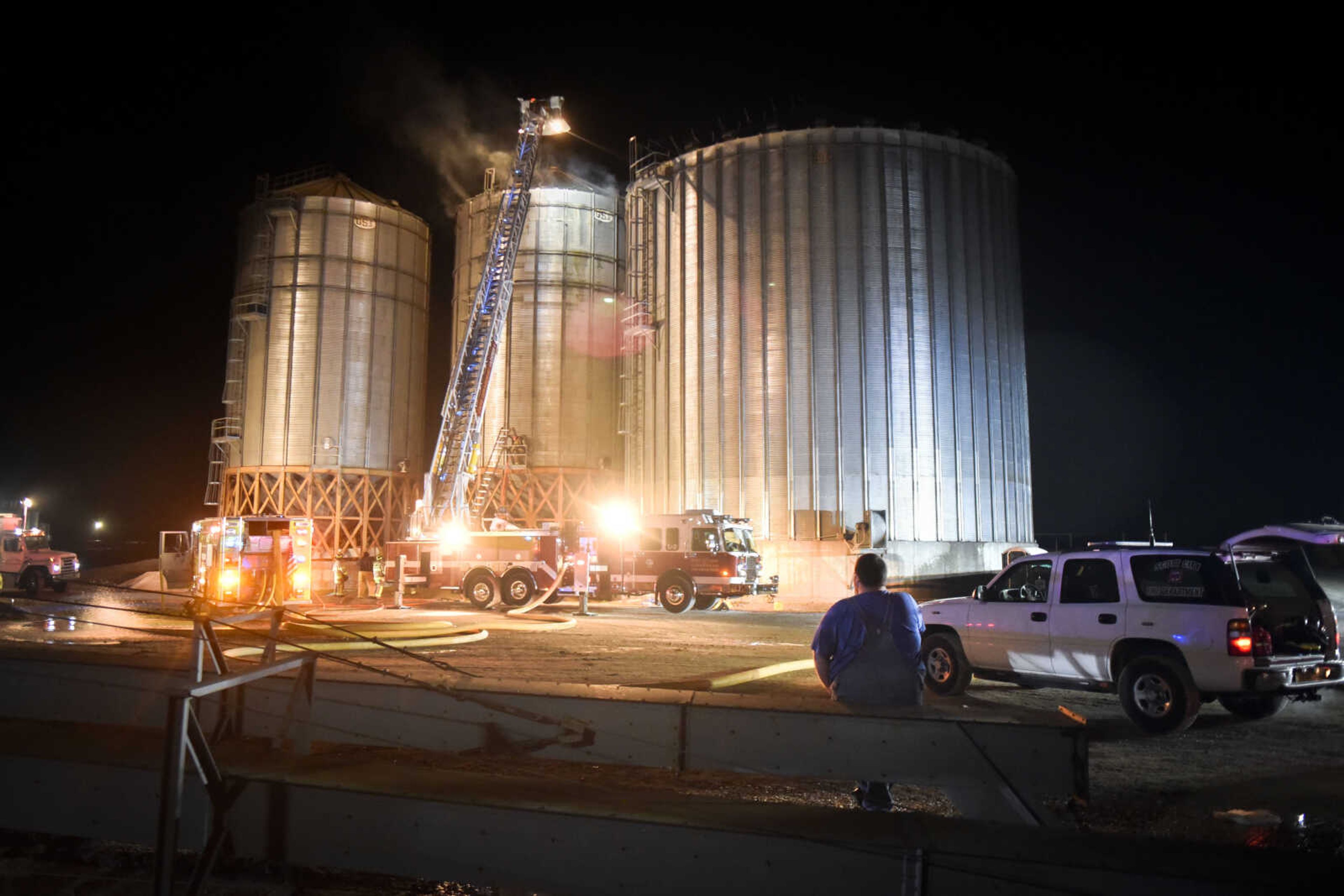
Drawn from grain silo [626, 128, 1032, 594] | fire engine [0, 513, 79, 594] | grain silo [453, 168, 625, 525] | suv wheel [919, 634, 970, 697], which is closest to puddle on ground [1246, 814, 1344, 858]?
suv wheel [919, 634, 970, 697]

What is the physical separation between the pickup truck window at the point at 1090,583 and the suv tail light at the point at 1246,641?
1115 mm

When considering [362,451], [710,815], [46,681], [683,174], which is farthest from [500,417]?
[710,815]

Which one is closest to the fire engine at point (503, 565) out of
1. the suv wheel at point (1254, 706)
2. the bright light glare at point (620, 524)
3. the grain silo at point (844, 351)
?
the bright light glare at point (620, 524)

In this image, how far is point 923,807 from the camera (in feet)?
21.3

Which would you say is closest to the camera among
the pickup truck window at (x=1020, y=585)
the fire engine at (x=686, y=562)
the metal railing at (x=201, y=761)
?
the metal railing at (x=201, y=761)

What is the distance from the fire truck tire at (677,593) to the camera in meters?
24.8

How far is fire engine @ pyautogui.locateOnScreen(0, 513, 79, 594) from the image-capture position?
27.4m

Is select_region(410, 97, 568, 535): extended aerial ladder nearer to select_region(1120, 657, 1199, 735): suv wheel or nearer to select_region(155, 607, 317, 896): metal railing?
select_region(1120, 657, 1199, 735): suv wheel

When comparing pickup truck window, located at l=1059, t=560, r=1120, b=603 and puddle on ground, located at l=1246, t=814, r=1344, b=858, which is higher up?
pickup truck window, located at l=1059, t=560, r=1120, b=603

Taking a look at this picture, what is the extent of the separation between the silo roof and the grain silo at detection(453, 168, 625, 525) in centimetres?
621

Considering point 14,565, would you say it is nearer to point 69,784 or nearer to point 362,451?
point 362,451

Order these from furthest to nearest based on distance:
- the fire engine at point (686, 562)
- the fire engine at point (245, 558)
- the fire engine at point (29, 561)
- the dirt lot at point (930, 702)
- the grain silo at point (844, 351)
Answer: the grain silo at point (844, 351) → the fire engine at point (29, 561) → the fire engine at point (686, 562) → the fire engine at point (245, 558) → the dirt lot at point (930, 702)

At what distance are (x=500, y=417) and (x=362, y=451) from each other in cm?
683

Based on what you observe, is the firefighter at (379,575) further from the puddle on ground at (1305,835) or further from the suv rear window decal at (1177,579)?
the puddle on ground at (1305,835)
